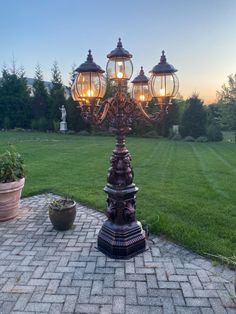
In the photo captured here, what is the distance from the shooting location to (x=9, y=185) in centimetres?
412

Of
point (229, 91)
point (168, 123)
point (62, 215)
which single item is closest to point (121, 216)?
point (62, 215)

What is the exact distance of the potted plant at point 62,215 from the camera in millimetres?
3746

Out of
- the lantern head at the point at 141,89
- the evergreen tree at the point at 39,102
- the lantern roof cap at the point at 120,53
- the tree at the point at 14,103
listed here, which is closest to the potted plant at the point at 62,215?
the lantern head at the point at 141,89

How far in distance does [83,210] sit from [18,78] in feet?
74.9

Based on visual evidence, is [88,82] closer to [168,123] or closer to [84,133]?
[168,123]

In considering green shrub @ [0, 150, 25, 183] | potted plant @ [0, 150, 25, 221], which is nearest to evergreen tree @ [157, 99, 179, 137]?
green shrub @ [0, 150, 25, 183]

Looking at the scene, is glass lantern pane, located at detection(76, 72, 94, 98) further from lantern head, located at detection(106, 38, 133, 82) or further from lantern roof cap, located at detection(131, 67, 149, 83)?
lantern roof cap, located at detection(131, 67, 149, 83)

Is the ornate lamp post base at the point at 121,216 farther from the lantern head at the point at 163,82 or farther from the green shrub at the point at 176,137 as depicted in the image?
the green shrub at the point at 176,137

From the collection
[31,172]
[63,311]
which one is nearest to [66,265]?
[63,311]

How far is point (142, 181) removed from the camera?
6.60 m

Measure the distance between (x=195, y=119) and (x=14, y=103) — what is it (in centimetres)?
1519

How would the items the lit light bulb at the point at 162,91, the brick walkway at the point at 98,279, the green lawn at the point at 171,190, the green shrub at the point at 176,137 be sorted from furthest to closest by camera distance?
the green shrub at the point at 176,137 < the green lawn at the point at 171,190 < the lit light bulb at the point at 162,91 < the brick walkway at the point at 98,279

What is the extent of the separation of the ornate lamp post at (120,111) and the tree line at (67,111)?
15.7 meters

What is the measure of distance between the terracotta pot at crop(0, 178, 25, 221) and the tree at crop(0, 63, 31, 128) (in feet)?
68.0
